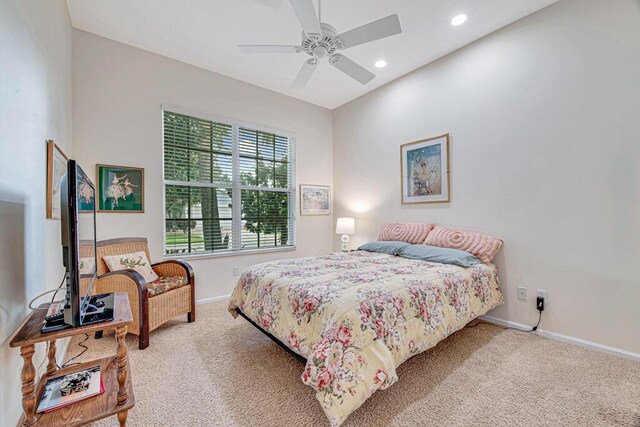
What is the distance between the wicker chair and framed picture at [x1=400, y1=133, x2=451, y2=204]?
2913 mm

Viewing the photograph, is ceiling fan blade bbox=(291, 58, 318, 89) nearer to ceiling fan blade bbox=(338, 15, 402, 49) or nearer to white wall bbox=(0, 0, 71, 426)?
ceiling fan blade bbox=(338, 15, 402, 49)

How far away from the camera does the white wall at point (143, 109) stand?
2867mm

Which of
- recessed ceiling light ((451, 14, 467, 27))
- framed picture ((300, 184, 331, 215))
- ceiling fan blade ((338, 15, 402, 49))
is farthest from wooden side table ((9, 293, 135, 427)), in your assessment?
recessed ceiling light ((451, 14, 467, 27))

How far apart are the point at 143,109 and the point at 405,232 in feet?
11.5

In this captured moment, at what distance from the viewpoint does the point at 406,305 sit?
5.91ft

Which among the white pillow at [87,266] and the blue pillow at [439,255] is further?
the blue pillow at [439,255]

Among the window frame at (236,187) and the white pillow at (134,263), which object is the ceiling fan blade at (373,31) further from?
the white pillow at (134,263)

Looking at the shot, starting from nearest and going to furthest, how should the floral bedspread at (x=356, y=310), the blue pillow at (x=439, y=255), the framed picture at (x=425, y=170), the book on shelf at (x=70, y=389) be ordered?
the book on shelf at (x=70, y=389)
the floral bedspread at (x=356, y=310)
the blue pillow at (x=439, y=255)
the framed picture at (x=425, y=170)

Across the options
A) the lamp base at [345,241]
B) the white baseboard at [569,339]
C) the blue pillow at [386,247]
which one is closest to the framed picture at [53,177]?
the blue pillow at [386,247]

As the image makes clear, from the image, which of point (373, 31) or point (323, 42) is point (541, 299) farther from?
point (323, 42)

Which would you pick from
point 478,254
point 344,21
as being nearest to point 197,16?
point 344,21

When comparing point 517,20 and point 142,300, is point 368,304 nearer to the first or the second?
point 142,300

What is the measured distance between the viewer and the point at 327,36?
212 centimetres

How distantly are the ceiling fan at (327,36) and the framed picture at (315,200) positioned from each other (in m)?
2.25
